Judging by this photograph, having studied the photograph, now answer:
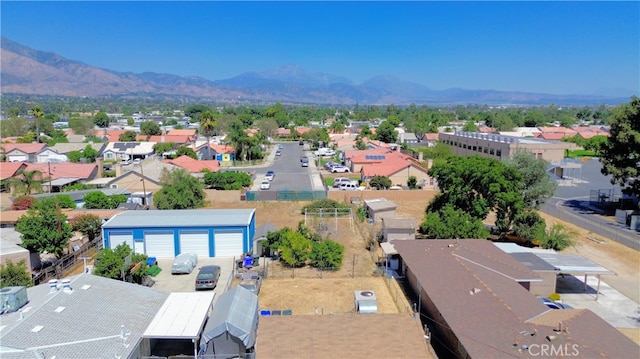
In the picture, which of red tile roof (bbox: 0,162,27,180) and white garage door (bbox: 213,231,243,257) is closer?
white garage door (bbox: 213,231,243,257)

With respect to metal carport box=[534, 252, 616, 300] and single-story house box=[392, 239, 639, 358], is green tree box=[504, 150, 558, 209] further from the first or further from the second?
single-story house box=[392, 239, 639, 358]

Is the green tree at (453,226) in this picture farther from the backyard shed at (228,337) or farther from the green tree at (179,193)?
the green tree at (179,193)

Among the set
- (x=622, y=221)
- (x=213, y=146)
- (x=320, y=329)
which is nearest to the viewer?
(x=320, y=329)

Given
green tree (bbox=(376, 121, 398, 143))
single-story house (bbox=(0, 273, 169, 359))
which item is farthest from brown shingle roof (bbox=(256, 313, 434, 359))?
green tree (bbox=(376, 121, 398, 143))

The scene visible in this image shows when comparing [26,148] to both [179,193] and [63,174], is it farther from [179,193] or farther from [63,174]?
[179,193]

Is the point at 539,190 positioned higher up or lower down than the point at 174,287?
higher up

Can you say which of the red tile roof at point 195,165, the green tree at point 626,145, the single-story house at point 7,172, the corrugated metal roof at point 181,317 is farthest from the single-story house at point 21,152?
the green tree at point 626,145

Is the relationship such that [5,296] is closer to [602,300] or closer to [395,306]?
[395,306]

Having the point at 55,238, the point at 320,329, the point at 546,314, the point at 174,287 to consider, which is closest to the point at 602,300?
the point at 546,314
